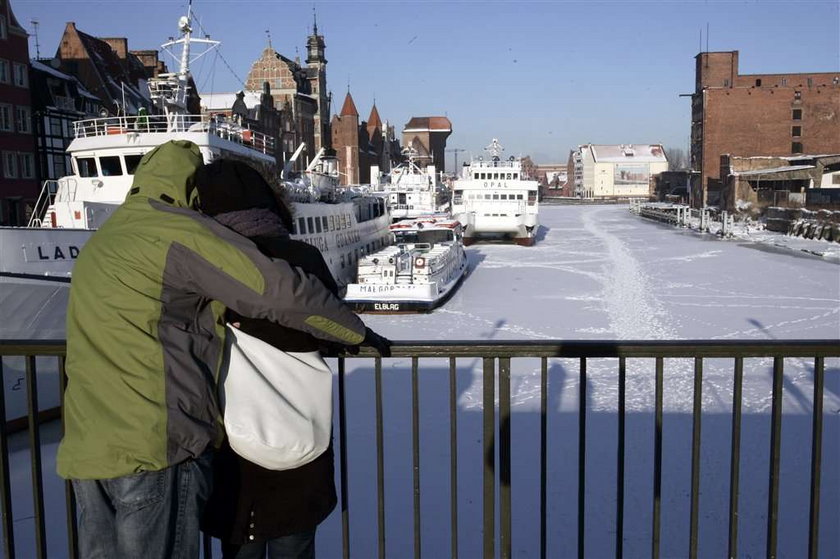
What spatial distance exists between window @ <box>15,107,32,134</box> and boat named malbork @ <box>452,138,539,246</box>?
1032 inches

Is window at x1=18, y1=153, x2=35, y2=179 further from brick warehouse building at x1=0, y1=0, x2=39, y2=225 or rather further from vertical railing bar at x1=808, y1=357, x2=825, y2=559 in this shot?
vertical railing bar at x1=808, y1=357, x2=825, y2=559

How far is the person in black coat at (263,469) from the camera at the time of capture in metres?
2.63

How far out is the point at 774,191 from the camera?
68750mm

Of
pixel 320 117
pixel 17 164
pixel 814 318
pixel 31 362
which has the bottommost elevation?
pixel 814 318

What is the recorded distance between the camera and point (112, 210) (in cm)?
1819

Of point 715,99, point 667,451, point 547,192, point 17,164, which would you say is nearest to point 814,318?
point 667,451

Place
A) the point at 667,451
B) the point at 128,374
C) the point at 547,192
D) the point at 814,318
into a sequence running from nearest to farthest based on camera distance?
the point at 128,374
the point at 667,451
the point at 814,318
the point at 547,192

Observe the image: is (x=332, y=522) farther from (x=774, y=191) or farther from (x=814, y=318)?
(x=774, y=191)

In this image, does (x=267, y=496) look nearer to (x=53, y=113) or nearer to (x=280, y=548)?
(x=280, y=548)

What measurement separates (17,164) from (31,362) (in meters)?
40.0

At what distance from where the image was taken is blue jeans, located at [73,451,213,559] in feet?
8.17

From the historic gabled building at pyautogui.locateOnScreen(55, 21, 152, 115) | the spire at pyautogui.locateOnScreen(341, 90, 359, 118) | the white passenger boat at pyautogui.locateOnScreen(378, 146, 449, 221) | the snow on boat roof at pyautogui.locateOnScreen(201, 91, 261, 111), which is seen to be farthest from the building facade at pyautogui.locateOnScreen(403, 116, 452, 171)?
the historic gabled building at pyautogui.locateOnScreen(55, 21, 152, 115)

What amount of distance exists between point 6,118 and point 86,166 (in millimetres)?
20282

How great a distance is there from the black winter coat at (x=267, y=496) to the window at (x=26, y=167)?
4095 centimetres
